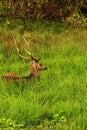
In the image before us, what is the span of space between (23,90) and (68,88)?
2.34ft

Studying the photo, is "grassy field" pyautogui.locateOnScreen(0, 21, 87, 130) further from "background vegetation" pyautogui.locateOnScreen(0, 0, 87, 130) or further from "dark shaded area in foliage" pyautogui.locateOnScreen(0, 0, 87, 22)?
"dark shaded area in foliage" pyautogui.locateOnScreen(0, 0, 87, 22)

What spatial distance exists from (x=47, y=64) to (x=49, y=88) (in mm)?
1588

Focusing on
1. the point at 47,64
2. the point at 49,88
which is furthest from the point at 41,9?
the point at 49,88

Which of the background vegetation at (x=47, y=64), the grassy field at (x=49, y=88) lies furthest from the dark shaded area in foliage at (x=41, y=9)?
the grassy field at (x=49, y=88)

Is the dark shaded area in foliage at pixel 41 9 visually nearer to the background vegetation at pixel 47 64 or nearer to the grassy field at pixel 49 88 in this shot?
the background vegetation at pixel 47 64

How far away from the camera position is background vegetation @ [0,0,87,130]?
5.77 m

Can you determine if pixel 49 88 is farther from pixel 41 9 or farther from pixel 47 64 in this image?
pixel 41 9

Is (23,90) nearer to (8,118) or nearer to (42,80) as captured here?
(42,80)

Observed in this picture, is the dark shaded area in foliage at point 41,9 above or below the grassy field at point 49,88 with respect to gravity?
above

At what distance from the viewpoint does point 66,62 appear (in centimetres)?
848

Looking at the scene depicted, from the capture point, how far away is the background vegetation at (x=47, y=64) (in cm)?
577

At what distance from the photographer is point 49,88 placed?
6.79 meters

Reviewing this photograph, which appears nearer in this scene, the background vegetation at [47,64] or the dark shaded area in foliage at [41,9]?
the background vegetation at [47,64]

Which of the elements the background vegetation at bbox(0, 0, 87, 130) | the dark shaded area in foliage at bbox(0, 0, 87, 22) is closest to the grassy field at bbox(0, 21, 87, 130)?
Answer: the background vegetation at bbox(0, 0, 87, 130)
